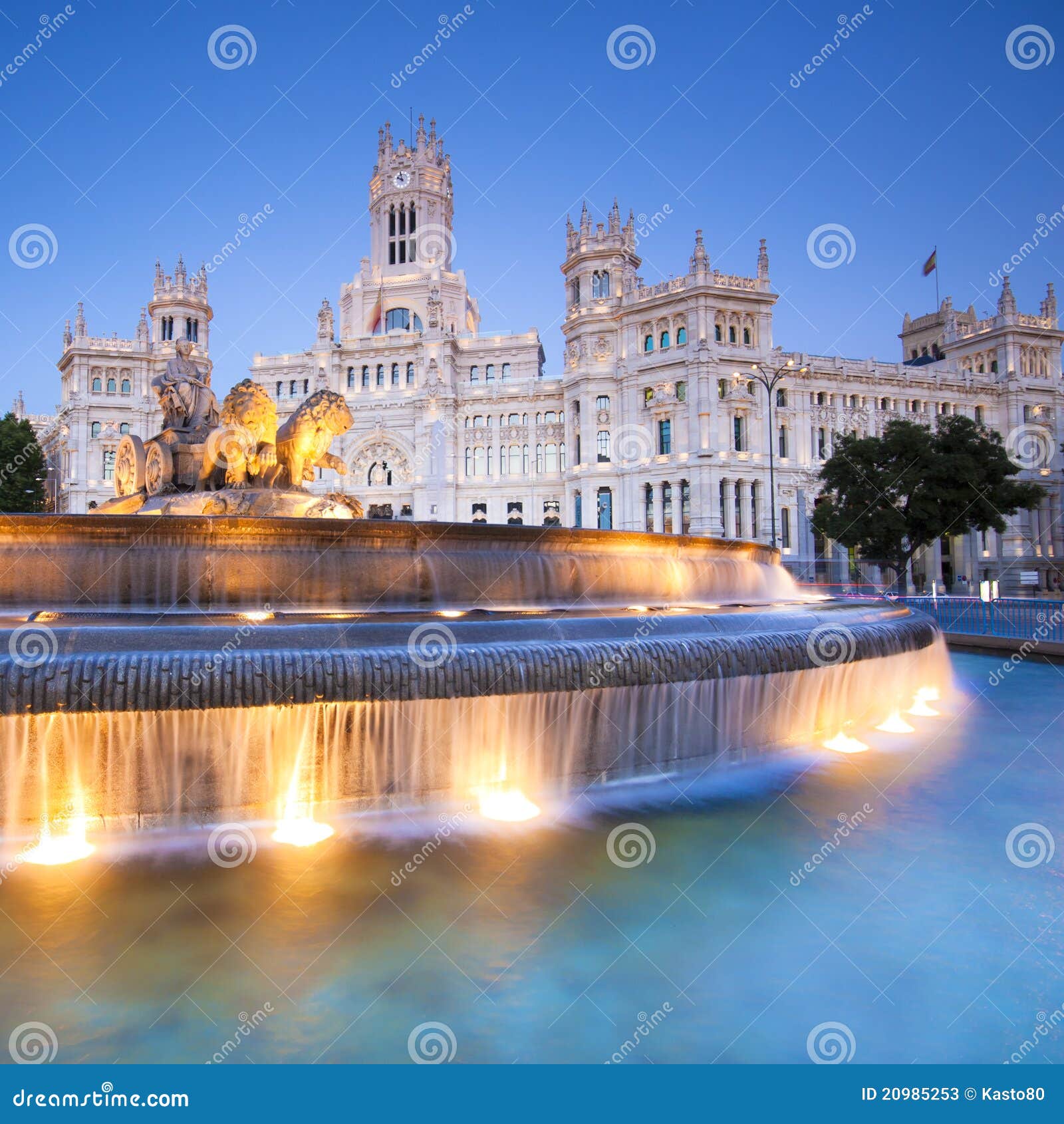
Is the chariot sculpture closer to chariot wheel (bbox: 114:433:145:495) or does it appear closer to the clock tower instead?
chariot wheel (bbox: 114:433:145:495)

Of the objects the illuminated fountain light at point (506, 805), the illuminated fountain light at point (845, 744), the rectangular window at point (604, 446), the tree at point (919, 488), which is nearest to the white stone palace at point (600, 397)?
the rectangular window at point (604, 446)

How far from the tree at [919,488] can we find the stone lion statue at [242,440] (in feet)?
97.5

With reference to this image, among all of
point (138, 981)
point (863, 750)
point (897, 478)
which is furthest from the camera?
point (897, 478)

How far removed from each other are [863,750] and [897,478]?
29.3 m

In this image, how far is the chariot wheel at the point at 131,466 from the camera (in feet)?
35.9

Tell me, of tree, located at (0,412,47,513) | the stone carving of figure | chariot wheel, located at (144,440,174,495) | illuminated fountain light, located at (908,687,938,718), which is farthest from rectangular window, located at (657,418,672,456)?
chariot wheel, located at (144,440,174,495)

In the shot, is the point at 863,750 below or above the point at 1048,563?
below

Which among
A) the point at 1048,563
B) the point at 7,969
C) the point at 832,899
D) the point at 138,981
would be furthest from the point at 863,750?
the point at 1048,563

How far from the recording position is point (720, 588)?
11812 millimetres

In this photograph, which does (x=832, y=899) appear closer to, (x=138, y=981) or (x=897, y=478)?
(x=138, y=981)

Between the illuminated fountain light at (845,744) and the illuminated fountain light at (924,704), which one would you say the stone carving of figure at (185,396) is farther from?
the illuminated fountain light at (924,704)

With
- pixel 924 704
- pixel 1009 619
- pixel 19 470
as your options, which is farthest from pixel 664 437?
pixel 924 704
